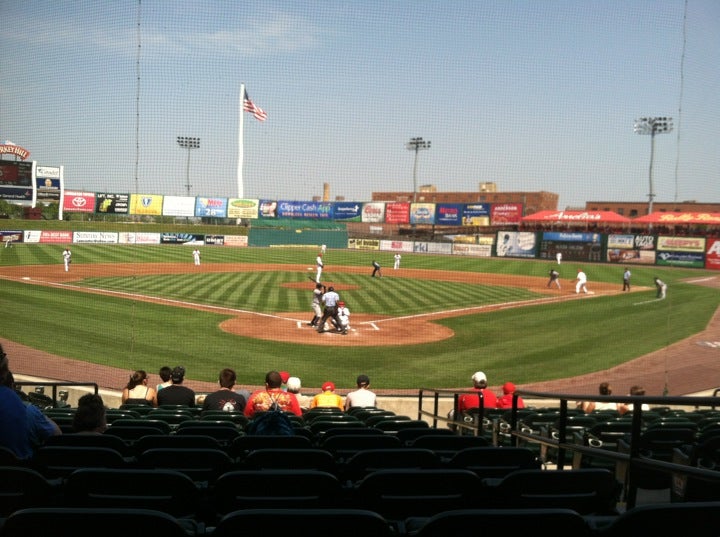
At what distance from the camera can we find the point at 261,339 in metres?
16.3

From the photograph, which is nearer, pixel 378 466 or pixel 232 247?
pixel 378 466

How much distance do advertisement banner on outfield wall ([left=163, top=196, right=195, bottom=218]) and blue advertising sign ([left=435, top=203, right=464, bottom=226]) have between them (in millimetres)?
22753

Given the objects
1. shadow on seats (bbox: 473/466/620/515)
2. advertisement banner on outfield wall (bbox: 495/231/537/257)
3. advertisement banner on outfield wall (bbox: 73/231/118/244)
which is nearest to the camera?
shadow on seats (bbox: 473/466/620/515)

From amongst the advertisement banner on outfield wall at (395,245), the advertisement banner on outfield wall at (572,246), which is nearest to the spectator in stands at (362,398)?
the advertisement banner on outfield wall at (572,246)

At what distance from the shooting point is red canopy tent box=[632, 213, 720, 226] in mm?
42531

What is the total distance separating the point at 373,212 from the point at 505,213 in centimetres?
1223

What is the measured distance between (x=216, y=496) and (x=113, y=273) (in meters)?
29.3

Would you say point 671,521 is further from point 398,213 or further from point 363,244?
point 398,213

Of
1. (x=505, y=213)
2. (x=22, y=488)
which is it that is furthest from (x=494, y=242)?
(x=22, y=488)

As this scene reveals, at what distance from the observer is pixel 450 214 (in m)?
54.2

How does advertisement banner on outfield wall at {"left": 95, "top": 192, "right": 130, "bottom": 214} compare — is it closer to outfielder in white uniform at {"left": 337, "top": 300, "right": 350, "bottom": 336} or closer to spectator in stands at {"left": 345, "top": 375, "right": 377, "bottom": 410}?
outfielder in white uniform at {"left": 337, "top": 300, "right": 350, "bottom": 336}

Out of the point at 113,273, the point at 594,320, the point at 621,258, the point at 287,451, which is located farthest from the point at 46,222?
the point at 287,451

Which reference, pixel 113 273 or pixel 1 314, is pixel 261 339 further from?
pixel 113 273

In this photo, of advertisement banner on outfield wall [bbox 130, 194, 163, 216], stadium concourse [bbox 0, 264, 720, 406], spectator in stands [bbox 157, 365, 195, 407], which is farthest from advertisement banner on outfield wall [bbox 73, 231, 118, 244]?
spectator in stands [bbox 157, 365, 195, 407]
